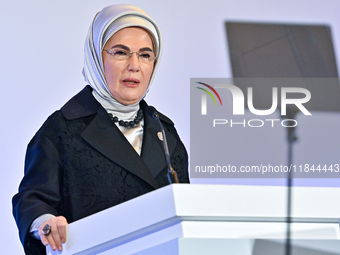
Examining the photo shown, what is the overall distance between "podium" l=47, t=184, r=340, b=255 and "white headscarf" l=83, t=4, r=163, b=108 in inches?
29.6

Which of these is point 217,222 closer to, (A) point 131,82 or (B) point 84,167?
(B) point 84,167

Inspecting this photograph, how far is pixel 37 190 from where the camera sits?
4.68 ft

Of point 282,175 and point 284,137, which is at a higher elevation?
point 284,137

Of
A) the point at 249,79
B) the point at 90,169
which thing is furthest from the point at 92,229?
the point at 249,79

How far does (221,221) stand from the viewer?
94 cm

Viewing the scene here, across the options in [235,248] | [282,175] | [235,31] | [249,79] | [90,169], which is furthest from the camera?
[249,79]

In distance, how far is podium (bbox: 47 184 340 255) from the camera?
912mm

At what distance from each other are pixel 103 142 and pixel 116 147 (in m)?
0.04

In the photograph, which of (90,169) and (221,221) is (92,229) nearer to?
(221,221)

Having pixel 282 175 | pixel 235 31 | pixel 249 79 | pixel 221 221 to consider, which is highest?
pixel 235 31

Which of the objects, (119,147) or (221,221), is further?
(119,147)

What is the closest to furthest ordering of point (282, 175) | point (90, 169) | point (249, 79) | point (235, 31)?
point (90, 169), point (282, 175), point (235, 31), point (249, 79)

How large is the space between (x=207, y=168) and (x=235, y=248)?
1.65 metres

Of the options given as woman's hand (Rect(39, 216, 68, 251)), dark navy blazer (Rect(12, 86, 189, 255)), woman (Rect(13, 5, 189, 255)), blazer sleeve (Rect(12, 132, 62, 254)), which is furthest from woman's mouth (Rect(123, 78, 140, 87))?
woman's hand (Rect(39, 216, 68, 251))
